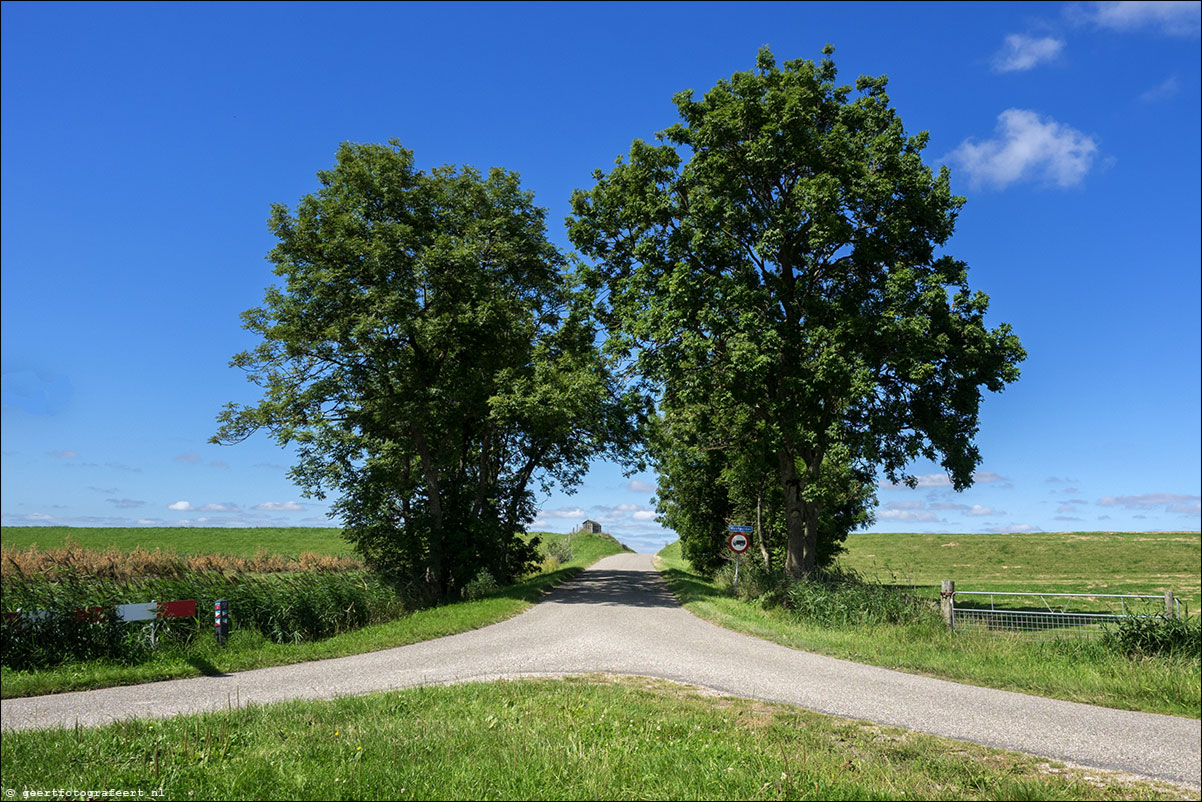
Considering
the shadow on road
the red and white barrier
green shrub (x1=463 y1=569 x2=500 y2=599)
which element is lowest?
the shadow on road

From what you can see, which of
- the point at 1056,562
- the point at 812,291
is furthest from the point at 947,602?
the point at 1056,562

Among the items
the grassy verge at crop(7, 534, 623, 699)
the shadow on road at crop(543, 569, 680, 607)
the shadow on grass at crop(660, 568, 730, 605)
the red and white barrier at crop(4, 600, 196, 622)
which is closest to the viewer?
the grassy verge at crop(7, 534, 623, 699)

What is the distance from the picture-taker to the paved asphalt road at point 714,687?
6867 millimetres

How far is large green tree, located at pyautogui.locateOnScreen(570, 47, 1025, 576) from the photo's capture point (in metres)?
19.1

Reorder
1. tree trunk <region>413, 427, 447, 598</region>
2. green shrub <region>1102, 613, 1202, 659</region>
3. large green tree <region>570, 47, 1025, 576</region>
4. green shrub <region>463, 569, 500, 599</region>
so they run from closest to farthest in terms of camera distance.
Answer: green shrub <region>1102, 613, 1202, 659</region> → large green tree <region>570, 47, 1025, 576</region> → tree trunk <region>413, 427, 447, 598</region> → green shrub <region>463, 569, 500, 599</region>

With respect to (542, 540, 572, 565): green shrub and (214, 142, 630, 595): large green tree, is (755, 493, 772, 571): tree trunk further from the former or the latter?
(542, 540, 572, 565): green shrub

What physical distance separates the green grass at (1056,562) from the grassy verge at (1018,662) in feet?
16.0


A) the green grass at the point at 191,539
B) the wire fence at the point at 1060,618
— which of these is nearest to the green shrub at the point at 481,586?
the wire fence at the point at 1060,618

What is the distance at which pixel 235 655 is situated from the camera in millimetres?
12227

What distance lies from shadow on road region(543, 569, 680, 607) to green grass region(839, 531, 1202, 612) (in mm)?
7285

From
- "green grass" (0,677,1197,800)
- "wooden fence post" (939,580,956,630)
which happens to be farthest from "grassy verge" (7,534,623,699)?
"wooden fence post" (939,580,956,630)

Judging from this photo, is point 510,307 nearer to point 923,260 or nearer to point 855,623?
point 923,260

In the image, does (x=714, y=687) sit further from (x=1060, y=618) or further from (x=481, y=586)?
(x=481, y=586)

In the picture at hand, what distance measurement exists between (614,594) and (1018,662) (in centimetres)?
1591
